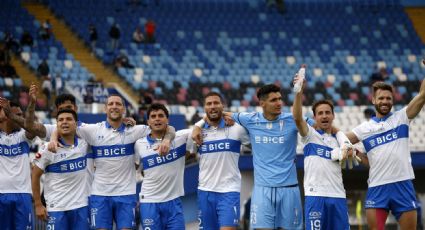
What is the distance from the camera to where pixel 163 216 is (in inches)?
485

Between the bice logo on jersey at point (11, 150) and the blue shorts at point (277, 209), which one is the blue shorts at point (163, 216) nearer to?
the blue shorts at point (277, 209)

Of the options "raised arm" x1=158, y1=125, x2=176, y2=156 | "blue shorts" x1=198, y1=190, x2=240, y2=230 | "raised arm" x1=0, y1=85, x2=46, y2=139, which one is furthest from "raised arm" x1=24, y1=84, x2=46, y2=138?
"blue shorts" x1=198, y1=190, x2=240, y2=230

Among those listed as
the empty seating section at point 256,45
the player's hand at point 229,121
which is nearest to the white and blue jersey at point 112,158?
the player's hand at point 229,121

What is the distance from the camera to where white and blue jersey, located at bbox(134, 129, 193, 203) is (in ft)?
40.5

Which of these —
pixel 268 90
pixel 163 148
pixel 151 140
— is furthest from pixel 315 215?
pixel 151 140

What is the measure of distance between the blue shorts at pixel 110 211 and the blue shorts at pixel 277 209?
1.77 meters

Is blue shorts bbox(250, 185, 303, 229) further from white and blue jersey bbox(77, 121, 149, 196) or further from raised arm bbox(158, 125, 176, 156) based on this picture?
white and blue jersey bbox(77, 121, 149, 196)

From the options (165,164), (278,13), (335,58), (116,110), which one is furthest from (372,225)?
(278,13)

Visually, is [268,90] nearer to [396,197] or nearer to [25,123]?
[396,197]

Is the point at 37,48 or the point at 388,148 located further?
the point at 37,48

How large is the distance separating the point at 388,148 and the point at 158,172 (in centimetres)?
302

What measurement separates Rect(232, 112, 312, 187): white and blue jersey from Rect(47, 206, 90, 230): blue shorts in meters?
2.38

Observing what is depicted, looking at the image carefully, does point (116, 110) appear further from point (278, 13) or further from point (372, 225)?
point (278, 13)

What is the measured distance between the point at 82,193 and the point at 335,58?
2314 cm
